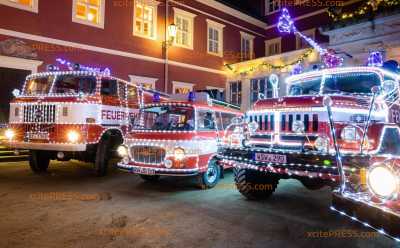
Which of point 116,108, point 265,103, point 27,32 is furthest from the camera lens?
point 27,32

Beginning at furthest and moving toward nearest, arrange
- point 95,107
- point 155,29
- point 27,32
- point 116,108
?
point 155,29 → point 27,32 → point 116,108 → point 95,107

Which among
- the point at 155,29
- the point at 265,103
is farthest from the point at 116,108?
the point at 155,29

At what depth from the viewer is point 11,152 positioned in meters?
10.9

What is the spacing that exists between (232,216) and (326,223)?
4.73 ft

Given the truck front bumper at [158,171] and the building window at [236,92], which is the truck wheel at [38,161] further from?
the building window at [236,92]

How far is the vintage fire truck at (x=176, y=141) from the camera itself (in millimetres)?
6461

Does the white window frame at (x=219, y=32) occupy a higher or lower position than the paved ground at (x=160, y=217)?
higher

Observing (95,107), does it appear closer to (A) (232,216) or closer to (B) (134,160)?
(B) (134,160)

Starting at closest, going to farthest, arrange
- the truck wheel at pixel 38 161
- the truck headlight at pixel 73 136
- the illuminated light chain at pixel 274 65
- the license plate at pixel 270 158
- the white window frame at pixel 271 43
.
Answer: the license plate at pixel 270 158 < the truck headlight at pixel 73 136 < the truck wheel at pixel 38 161 < the illuminated light chain at pixel 274 65 < the white window frame at pixel 271 43

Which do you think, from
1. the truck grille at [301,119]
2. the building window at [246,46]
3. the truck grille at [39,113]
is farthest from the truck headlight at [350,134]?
the building window at [246,46]

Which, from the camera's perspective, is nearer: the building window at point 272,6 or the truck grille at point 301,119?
the truck grille at point 301,119

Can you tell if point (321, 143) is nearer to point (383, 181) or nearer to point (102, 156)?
point (383, 181)

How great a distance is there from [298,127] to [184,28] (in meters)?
13.7

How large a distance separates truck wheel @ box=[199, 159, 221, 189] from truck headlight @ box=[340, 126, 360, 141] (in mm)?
3173
